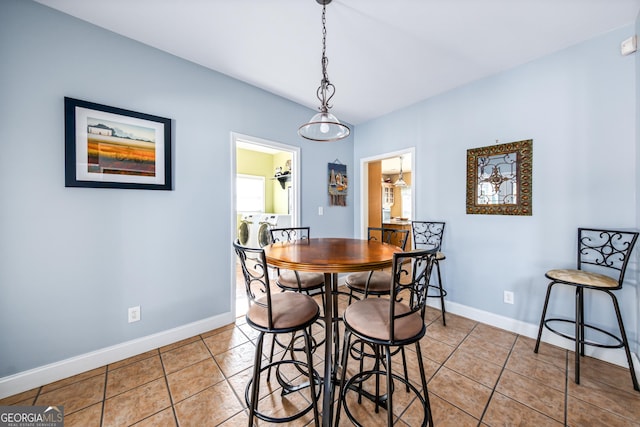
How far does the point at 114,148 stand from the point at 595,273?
12.8ft

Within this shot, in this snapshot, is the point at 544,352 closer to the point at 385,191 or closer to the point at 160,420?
the point at 160,420

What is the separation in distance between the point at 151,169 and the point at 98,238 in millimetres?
666

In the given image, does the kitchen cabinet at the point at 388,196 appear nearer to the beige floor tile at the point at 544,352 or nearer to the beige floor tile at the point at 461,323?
the beige floor tile at the point at 461,323

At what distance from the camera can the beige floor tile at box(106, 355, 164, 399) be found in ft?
5.46

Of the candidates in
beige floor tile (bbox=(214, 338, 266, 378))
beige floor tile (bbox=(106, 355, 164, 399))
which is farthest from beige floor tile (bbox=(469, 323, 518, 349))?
beige floor tile (bbox=(106, 355, 164, 399))

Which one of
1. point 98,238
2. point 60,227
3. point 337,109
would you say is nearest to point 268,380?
point 98,238

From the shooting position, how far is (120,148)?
197cm

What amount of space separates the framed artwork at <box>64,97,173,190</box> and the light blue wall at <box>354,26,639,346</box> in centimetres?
285

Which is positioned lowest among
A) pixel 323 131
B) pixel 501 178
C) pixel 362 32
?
pixel 501 178

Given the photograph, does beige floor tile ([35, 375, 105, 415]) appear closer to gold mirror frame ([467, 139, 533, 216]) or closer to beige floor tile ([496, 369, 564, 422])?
beige floor tile ([496, 369, 564, 422])

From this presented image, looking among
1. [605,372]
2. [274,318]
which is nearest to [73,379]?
[274,318]

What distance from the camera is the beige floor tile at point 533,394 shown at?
1.47 m

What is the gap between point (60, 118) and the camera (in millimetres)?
1748

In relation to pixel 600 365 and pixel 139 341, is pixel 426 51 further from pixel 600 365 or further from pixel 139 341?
pixel 139 341
